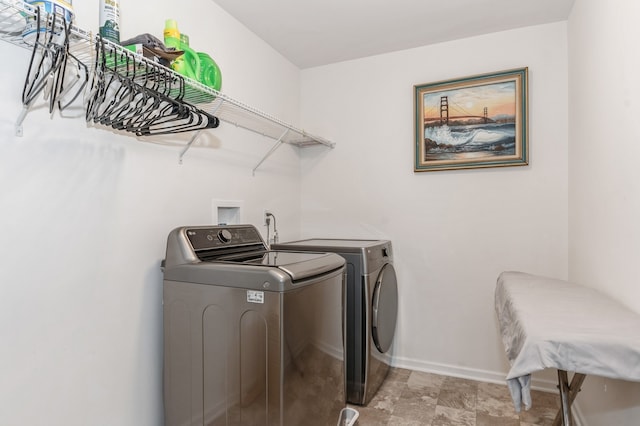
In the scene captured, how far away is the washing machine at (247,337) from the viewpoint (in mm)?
1394

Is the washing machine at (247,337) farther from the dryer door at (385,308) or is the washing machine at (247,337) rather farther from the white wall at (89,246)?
the dryer door at (385,308)

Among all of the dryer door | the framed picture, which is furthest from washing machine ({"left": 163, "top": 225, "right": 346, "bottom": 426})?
the framed picture

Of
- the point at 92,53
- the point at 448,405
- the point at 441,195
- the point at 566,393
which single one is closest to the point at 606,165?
the point at 566,393

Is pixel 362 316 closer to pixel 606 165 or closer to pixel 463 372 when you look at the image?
pixel 463 372

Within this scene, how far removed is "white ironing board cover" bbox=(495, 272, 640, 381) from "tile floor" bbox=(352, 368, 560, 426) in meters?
1.09

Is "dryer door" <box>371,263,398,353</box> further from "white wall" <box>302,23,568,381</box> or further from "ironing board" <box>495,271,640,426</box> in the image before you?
"ironing board" <box>495,271,640,426</box>

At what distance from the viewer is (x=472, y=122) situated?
2711 millimetres

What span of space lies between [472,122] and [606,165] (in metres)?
1.13

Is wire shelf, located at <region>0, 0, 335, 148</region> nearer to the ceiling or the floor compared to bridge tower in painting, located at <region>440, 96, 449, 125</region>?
nearer to the floor

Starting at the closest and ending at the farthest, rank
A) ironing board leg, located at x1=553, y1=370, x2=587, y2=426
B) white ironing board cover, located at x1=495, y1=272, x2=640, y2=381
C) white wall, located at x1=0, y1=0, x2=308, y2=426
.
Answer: white ironing board cover, located at x1=495, y1=272, x2=640, y2=381 → white wall, located at x1=0, y1=0, x2=308, y2=426 → ironing board leg, located at x1=553, y1=370, x2=587, y2=426

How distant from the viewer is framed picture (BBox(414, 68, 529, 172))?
102 inches

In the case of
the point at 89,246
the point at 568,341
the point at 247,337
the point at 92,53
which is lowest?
the point at 247,337

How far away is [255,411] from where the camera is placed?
4.66 ft

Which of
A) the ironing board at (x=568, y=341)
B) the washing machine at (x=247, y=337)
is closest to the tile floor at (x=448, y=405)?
the washing machine at (x=247, y=337)
